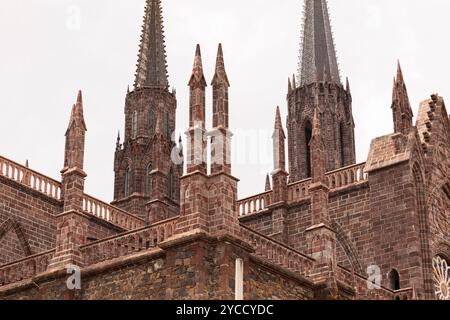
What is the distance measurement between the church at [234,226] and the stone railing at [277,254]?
0.04 m

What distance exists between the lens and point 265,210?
40031mm

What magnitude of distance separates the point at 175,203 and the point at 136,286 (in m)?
26.0

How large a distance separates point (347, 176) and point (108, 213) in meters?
9.64

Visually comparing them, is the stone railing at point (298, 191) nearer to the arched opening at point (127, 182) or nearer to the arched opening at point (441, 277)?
the arched opening at point (441, 277)

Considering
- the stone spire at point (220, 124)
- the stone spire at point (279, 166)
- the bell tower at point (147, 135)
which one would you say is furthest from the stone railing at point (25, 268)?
the bell tower at point (147, 135)

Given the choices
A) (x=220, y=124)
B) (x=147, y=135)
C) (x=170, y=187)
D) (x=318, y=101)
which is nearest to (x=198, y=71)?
(x=220, y=124)

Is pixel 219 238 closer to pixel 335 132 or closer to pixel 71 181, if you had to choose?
pixel 71 181

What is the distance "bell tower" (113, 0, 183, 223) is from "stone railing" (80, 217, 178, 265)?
22.4 metres

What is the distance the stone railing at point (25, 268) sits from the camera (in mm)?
29688

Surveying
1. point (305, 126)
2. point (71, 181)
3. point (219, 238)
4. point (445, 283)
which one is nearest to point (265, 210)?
point (445, 283)

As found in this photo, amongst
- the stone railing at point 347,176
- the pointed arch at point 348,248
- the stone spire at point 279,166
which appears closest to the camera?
the pointed arch at point 348,248

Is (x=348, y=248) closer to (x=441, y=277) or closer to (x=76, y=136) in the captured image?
(x=441, y=277)

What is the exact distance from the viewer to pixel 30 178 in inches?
1484
